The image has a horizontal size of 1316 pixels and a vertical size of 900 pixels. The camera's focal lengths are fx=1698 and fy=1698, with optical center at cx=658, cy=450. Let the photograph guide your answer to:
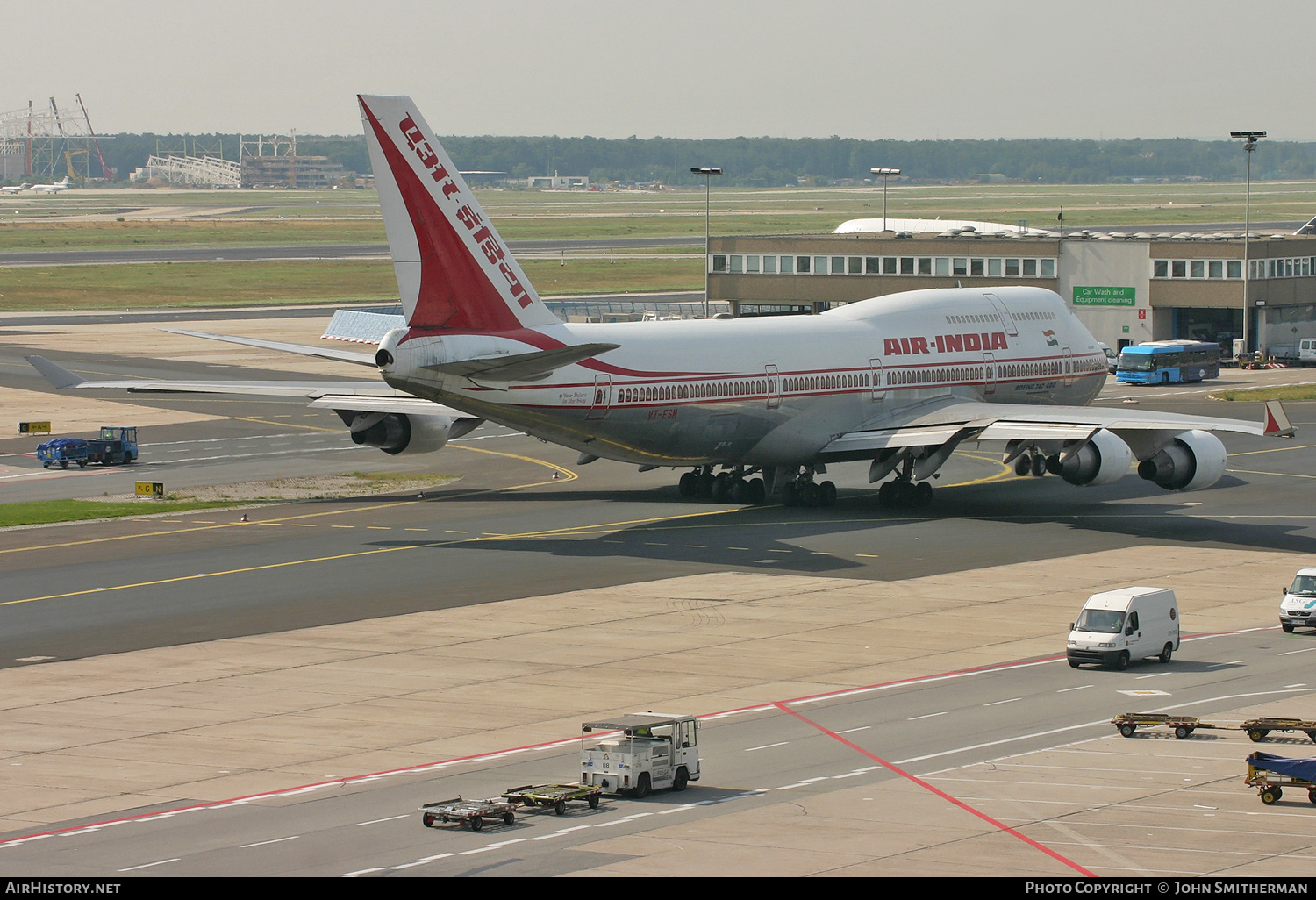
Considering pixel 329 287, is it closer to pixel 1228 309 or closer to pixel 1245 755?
pixel 1228 309

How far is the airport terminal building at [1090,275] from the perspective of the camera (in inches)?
4486

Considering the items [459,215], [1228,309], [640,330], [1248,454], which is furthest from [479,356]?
[1228,309]

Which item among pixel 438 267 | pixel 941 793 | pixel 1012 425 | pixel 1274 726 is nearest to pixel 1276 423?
pixel 1012 425

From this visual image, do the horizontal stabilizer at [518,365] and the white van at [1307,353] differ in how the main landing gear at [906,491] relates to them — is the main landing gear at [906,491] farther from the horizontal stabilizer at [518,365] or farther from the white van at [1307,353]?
the white van at [1307,353]

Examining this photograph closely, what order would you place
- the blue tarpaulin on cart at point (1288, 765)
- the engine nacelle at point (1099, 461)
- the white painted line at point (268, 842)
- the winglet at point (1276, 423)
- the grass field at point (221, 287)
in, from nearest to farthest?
the white painted line at point (268, 842) < the blue tarpaulin on cart at point (1288, 765) < the winglet at point (1276, 423) < the engine nacelle at point (1099, 461) < the grass field at point (221, 287)

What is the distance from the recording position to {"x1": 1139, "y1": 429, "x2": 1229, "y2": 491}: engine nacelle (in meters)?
59.9

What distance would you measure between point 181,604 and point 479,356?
11942 millimetres

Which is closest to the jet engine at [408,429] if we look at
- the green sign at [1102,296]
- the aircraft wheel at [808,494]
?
the aircraft wheel at [808,494]

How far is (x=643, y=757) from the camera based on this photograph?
98.5ft

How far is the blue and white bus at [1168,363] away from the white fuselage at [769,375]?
32500 millimetres

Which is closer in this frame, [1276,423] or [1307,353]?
[1276,423]

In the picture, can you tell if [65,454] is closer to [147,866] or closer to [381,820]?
[381,820]

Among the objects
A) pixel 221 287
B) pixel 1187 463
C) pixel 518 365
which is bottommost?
pixel 1187 463

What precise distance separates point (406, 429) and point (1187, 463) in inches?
1128
